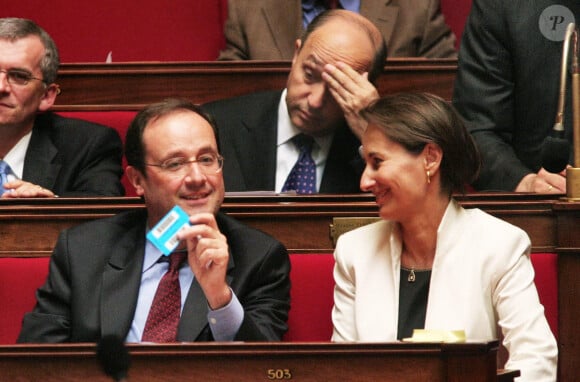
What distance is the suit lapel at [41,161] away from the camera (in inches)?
82.4

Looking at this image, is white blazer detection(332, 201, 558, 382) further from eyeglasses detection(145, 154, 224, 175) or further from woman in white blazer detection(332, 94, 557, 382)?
eyeglasses detection(145, 154, 224, 175)

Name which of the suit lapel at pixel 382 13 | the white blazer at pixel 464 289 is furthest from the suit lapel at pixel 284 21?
the white blazer at pixel 464 289

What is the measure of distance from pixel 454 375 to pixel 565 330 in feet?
1.74

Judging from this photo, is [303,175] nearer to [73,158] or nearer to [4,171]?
[73,158]

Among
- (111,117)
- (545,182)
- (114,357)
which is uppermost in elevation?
(111,117)

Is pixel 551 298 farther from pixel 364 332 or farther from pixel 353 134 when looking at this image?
pixel 353 134

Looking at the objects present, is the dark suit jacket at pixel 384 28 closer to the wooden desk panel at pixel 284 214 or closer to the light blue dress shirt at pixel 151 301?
the wooden desk panel at pixel 284 214

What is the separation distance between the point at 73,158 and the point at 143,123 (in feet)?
1.58

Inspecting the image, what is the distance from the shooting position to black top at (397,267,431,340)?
60.1 inches

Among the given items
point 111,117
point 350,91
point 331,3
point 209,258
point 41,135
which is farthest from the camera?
point 331,3

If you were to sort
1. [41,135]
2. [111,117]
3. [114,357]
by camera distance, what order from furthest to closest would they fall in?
[111,117] < [41,135] < [114,357]

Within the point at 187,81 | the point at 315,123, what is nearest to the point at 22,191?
the point at 315,123

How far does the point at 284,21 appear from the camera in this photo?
252 centimetres

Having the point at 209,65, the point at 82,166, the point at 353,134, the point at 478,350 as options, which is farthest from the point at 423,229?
the point at 209,65
